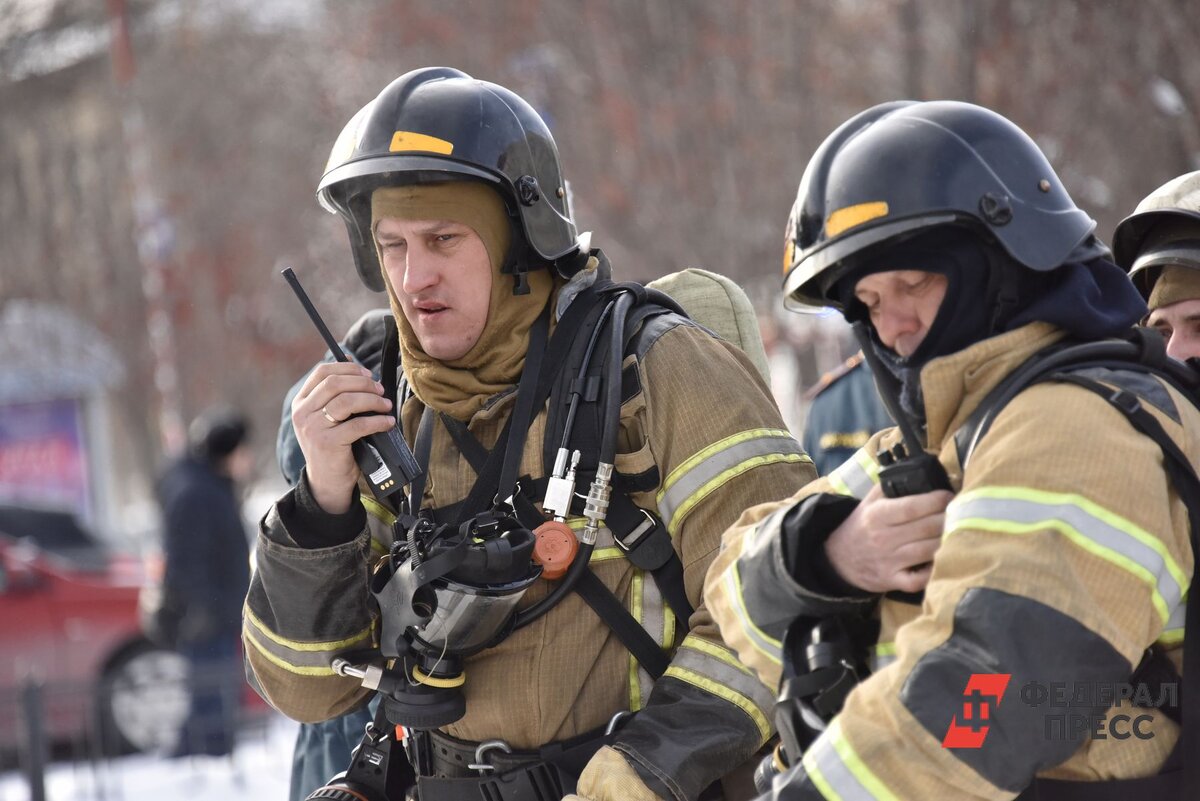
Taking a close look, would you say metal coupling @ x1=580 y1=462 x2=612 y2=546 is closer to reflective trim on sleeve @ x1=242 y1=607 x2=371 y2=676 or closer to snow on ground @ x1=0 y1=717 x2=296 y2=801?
reflective trim on sleeve @ x1=242 y1=607 x2=371 y2=676

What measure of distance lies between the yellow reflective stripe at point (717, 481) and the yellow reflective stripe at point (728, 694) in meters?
0.26

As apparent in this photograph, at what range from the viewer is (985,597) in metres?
1.82

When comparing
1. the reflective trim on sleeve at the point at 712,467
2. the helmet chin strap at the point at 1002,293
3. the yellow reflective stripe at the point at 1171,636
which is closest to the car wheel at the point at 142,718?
the reflective trim on sleeve at the point at 712,467

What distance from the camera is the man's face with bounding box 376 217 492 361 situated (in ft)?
9.77

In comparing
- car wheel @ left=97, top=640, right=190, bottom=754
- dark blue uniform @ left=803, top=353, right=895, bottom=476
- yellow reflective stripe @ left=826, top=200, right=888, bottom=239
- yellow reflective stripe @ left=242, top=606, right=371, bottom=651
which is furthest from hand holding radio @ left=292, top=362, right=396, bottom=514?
car wheel @ left=97, top=640, right=190, bottom=754

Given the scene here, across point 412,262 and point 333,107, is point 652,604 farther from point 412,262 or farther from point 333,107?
point 333,107

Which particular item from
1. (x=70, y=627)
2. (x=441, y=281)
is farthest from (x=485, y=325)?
(x=70, y=627)

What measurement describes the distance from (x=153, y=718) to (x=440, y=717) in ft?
20.3

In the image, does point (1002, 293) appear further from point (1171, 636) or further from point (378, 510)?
point (378, 510)

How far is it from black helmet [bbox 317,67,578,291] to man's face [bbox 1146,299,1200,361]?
1.16 m

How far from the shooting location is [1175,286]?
2.85 meters

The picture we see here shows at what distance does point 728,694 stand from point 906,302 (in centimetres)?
86

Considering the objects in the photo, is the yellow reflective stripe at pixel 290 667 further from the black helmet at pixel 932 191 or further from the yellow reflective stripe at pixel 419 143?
the black helmet at pixel 932 191

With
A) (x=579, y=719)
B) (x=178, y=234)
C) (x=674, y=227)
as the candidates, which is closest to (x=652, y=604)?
(x=579, y=719)
